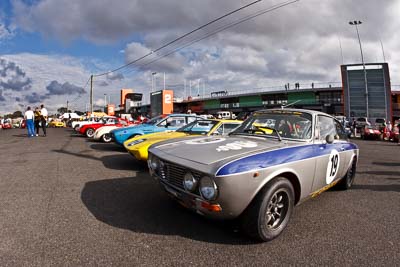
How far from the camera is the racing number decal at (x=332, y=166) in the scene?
3.93m

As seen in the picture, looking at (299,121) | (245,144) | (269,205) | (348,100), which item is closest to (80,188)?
(245,144)

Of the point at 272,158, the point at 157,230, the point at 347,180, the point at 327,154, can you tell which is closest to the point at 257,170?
the point at 272,158

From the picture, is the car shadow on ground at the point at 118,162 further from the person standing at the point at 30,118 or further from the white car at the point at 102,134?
the person standing at the point at 30,118

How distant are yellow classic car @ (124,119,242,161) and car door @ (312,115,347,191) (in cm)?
244

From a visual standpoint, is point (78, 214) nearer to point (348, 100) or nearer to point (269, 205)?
point (269, 205)

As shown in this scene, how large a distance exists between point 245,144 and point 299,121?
1.08 m

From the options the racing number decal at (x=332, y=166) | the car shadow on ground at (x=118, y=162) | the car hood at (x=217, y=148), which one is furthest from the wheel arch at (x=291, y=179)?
the car shadow on ground at (x=118, y=162)

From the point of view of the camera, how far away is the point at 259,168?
2.79m

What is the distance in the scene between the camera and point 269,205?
9.77 feet

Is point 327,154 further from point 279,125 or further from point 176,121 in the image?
point 176,121

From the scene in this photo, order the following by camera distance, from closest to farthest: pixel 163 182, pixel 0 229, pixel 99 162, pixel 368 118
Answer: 1. pixel 0 229
2. pixel 163 182
3. pixel 99 162
4. pixel 368 118

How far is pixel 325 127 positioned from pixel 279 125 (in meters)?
0.82

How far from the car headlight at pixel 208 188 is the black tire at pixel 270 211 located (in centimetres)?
46

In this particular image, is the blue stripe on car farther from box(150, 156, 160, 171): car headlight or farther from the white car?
the white car
